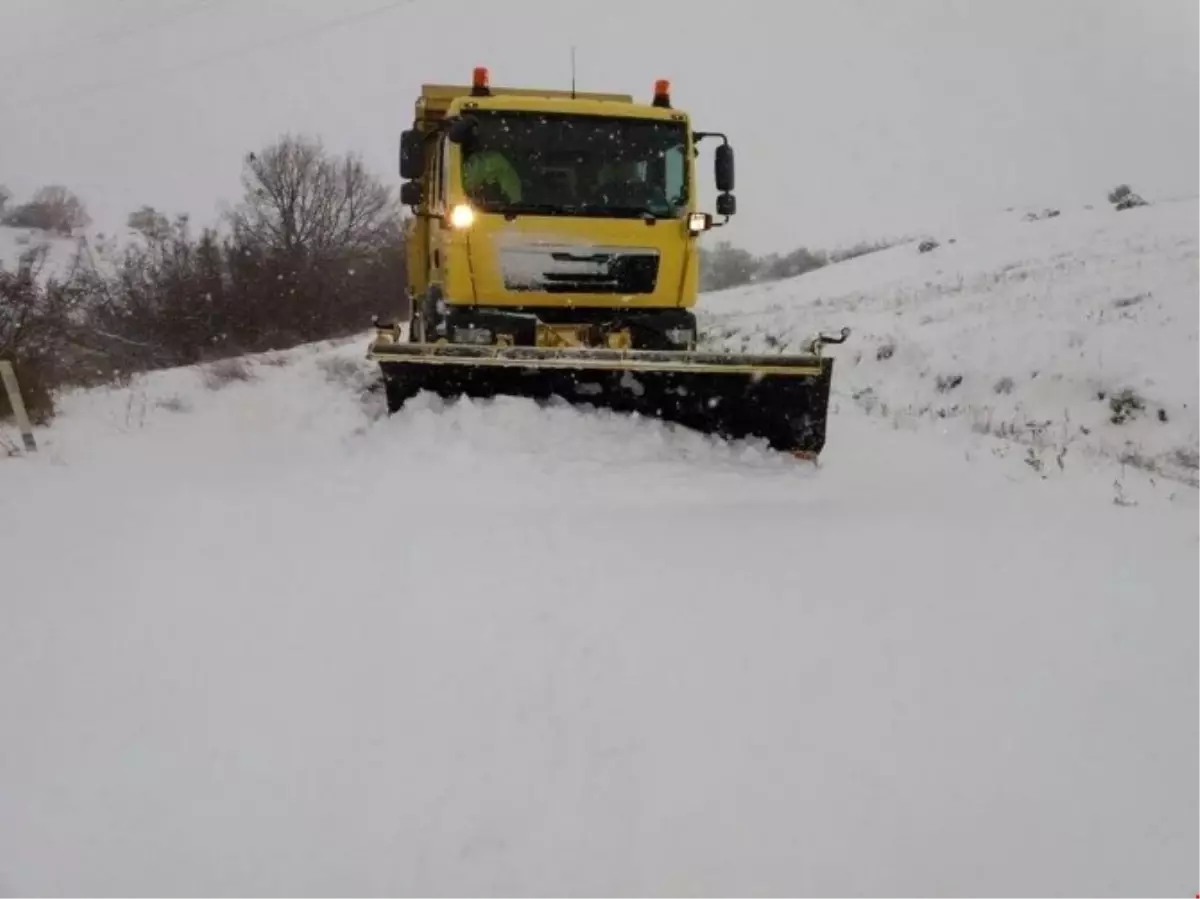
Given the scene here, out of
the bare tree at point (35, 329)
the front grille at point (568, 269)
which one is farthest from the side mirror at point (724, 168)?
the bare tree at point (35, 329)

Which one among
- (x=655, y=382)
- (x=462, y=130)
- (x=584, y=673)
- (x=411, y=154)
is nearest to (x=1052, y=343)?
(x=655, y=382)

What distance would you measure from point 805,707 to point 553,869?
1.03 metres

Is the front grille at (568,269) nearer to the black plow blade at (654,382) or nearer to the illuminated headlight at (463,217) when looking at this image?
the illuminated headlight at (463,217)

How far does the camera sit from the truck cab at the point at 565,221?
681 centimetres

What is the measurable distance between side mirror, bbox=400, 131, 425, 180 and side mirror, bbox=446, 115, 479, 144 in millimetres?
448

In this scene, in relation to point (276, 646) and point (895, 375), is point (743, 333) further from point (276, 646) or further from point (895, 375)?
point (276, 646)

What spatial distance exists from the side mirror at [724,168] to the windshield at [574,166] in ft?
1.19

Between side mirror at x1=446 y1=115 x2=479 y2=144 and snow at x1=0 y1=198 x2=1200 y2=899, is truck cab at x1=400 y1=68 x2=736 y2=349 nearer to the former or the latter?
side mirror at x1=446 y1=115 x2=479 y2=144

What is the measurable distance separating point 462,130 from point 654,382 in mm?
2656

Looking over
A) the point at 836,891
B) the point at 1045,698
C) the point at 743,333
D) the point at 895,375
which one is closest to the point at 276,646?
the point at 836,891

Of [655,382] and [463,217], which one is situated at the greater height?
[463,217]

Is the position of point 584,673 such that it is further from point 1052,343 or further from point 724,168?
point 1052,343

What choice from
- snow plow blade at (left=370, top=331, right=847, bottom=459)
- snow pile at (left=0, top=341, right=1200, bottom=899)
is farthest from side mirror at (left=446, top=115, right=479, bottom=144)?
snow pile at (left=0, top=341, right=1200, bottom=899)

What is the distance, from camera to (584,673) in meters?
2.93
